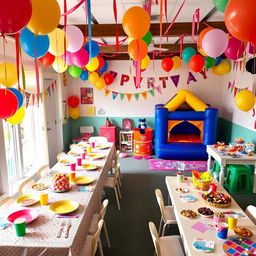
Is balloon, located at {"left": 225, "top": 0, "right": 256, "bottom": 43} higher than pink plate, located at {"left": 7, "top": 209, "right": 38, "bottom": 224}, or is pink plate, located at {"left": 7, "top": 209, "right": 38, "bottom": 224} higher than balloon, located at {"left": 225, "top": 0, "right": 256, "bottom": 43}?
balloon, located at {"left": 225, "top": 0, "right": 256, "bottom": 43}

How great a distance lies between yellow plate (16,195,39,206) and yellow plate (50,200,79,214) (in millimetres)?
227

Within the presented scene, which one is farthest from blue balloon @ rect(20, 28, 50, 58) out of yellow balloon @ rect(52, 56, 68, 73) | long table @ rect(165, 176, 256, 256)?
long table @ rect(165, 176, 256, 256)

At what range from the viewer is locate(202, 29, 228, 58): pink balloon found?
275cm

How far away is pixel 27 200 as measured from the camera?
7.73 feet

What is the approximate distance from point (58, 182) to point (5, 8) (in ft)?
5.95

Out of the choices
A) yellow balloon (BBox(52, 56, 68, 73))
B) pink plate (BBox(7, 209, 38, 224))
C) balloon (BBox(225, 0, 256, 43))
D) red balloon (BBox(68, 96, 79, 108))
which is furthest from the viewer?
red balloon (BBox(68, 96, 79, 108))

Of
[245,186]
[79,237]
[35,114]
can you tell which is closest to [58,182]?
[79,237]

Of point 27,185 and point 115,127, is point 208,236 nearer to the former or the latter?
point 27,185


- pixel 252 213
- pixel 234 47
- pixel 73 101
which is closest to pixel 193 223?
pixel 252 213

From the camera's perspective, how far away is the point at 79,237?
1.92 meters

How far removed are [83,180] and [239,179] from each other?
3.01 metres

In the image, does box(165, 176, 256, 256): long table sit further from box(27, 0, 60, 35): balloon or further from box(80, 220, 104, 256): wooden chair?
box(27, 0, 60, 35): balloon

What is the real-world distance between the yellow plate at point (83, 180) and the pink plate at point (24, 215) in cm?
71

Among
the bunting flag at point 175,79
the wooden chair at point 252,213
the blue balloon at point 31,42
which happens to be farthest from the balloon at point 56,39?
the bunting flag at point 175,79
